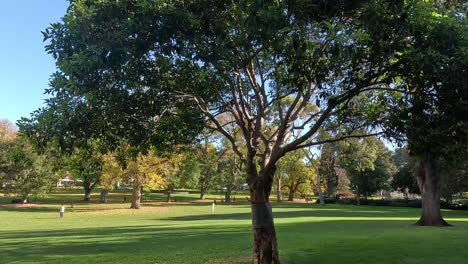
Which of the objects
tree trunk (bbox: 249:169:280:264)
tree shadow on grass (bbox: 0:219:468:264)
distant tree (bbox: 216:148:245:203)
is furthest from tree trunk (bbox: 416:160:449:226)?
distant tree (bbox: 216:148:245:203)

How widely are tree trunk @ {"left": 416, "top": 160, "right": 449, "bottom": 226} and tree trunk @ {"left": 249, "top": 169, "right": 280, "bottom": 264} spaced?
19.6m

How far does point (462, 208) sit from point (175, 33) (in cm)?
5732

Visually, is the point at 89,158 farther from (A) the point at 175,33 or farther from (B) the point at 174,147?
(A) the point at 175,33

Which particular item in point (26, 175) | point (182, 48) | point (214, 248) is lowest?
point (214, 248)

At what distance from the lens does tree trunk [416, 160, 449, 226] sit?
1131 inches

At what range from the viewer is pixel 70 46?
26.4ft

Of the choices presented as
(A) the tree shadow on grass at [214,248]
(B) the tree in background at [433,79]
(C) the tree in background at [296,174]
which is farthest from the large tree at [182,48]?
(C) the tree in background at [296,174]

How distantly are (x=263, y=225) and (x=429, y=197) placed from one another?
21.0 meters

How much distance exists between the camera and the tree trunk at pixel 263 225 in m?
12.0

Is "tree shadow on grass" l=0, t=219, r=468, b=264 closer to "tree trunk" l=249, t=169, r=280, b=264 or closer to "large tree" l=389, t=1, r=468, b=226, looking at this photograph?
"tree trunk" l=249, t=169, r=280, b=264

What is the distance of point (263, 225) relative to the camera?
475 inches

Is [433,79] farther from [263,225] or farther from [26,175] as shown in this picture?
[26,175]

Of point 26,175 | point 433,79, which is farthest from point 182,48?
point 26,175

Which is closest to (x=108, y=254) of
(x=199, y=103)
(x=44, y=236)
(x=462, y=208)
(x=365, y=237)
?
(x=199, y=103)
